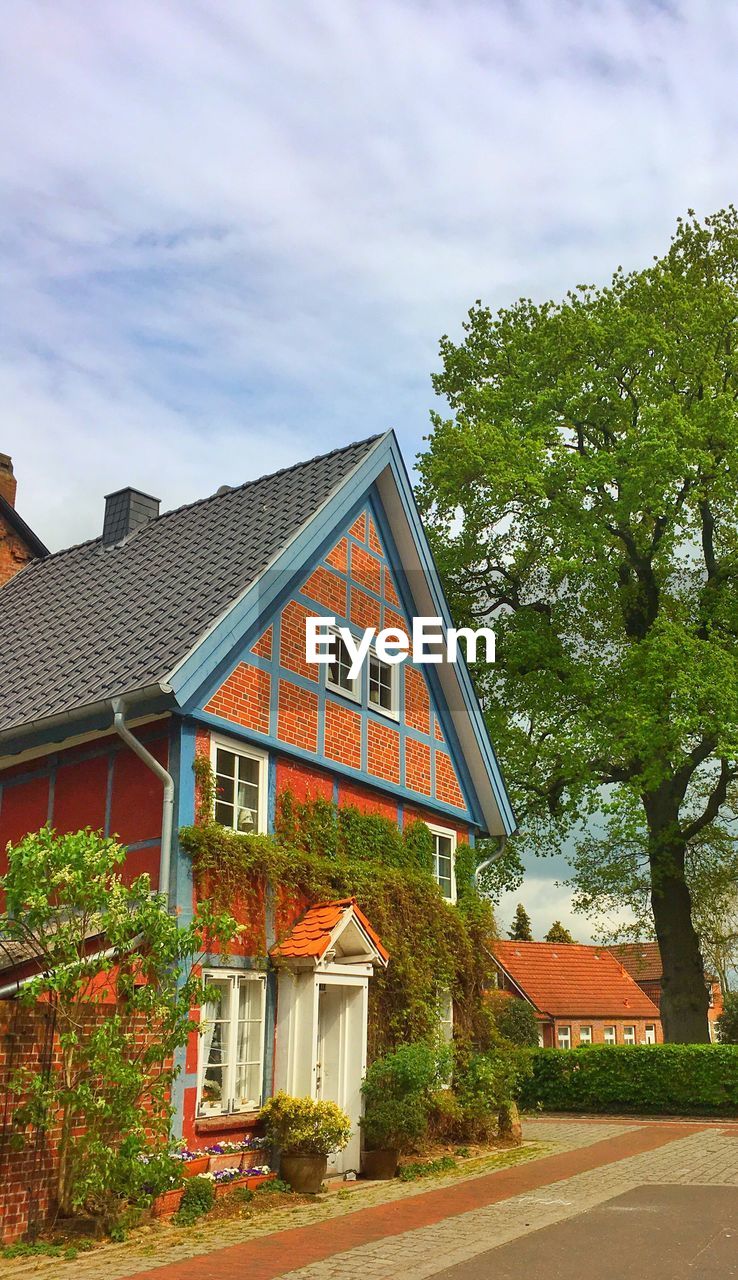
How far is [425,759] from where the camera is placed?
60.6 feet

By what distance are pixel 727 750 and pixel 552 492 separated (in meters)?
6.74

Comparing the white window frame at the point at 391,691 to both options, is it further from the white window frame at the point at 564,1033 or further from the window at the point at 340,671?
the white window frame at the point at 564,1033

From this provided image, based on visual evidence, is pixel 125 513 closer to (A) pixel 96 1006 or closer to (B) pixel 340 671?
(B) pixel 340 671

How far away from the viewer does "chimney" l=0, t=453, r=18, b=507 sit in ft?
76.6

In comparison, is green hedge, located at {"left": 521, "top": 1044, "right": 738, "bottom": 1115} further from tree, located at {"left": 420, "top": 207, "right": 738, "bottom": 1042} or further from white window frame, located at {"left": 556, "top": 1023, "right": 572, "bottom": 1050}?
white window frame, located at {"left": 556, "top": 1023, "right": 572, "bottom": 1050}

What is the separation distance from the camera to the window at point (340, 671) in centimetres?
1625

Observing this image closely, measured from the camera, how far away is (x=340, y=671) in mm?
16516

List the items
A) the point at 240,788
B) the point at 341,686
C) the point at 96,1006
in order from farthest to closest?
the point at 341,686
the point at 240,788
the point at 96,1006

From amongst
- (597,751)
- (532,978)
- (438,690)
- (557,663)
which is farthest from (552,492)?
(532,978)

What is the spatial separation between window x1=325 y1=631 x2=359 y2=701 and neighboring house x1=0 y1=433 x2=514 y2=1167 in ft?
0.19

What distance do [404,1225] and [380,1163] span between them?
3289 millimetres

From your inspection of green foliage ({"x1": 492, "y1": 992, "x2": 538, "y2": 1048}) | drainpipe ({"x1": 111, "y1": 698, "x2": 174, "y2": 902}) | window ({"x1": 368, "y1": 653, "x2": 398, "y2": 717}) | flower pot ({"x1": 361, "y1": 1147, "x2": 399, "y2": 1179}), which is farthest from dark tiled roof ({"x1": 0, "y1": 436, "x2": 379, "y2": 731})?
green foliage ({"x1": 492, "y1": 992, "x2": 538, "y2": 1048})

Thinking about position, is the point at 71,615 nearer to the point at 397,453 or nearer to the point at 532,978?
the point at 397,453

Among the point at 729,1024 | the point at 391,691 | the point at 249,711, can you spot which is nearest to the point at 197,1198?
the point at 249,711
